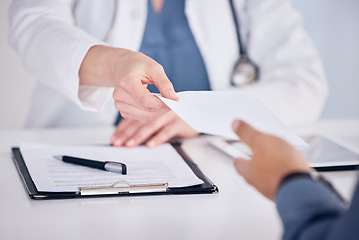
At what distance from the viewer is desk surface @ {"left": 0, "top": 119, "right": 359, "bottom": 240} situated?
48 cm

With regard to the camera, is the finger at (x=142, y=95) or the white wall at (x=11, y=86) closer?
the finger at (x=142, y=95)

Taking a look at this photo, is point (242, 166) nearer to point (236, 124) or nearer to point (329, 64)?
point (236, 124)

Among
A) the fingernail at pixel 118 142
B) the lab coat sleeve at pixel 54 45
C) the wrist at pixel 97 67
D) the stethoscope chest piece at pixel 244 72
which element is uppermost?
the lab coat sleeve at pixel 54 45

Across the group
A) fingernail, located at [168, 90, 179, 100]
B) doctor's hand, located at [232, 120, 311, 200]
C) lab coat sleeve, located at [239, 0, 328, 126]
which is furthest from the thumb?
lab coat sleeve, located at [239, 0, 328, 126]

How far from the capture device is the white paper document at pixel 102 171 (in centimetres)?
60

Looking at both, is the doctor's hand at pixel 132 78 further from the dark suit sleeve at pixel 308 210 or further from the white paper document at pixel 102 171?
the dark suit sleeve at pixel 308 210

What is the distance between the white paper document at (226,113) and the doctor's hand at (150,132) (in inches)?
10.7

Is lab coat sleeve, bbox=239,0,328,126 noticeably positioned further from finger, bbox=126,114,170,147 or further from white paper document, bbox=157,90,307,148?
white paper document, bbox=157,90,307,148

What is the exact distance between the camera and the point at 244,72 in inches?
46.4

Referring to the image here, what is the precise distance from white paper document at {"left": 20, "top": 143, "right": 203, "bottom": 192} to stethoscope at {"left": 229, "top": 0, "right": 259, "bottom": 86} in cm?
44

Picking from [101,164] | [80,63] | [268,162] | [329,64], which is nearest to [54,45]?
[80,63]

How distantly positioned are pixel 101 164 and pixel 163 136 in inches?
7.6

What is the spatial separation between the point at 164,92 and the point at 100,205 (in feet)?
0.52

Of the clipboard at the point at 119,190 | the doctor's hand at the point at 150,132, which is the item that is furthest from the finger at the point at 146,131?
the clipboard at the point at 119,190
